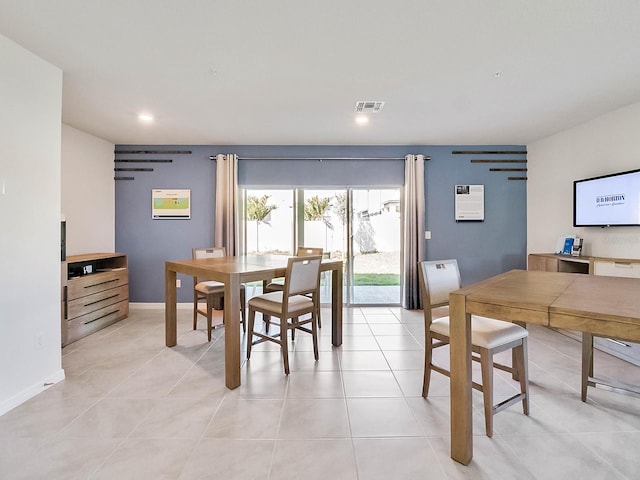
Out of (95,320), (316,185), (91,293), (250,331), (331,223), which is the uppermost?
(316,185)

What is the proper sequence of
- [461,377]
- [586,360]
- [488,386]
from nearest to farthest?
[461,377] → [488,386] → [586,360]

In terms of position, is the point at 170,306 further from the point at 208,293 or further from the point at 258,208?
the point at 258,208

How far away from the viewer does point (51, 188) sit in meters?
2.38

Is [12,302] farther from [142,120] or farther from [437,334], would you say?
[437,334]

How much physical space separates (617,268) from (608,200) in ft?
2.75

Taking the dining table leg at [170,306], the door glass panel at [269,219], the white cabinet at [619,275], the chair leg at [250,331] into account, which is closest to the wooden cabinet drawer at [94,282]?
the dining table leg at [170,306]

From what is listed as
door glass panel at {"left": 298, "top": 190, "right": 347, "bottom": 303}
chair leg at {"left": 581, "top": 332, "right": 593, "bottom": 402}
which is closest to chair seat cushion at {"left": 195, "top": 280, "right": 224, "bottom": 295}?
door glass panel at {"left": 298, "top": 190, "right": 347, "bottom": 303}

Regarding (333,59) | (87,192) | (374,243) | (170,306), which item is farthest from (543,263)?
(87,192)

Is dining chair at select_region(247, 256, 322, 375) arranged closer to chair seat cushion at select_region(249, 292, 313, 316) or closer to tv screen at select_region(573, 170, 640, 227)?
chair seat cushion at select_region(249, 292, 313, 316)

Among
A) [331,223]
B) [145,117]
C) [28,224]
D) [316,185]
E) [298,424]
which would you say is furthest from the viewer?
[331,223]

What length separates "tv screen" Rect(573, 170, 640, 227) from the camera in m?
3.07

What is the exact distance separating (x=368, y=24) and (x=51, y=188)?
2682mm

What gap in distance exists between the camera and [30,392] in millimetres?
2178

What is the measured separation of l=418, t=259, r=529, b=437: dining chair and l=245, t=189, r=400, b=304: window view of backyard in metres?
2.58
